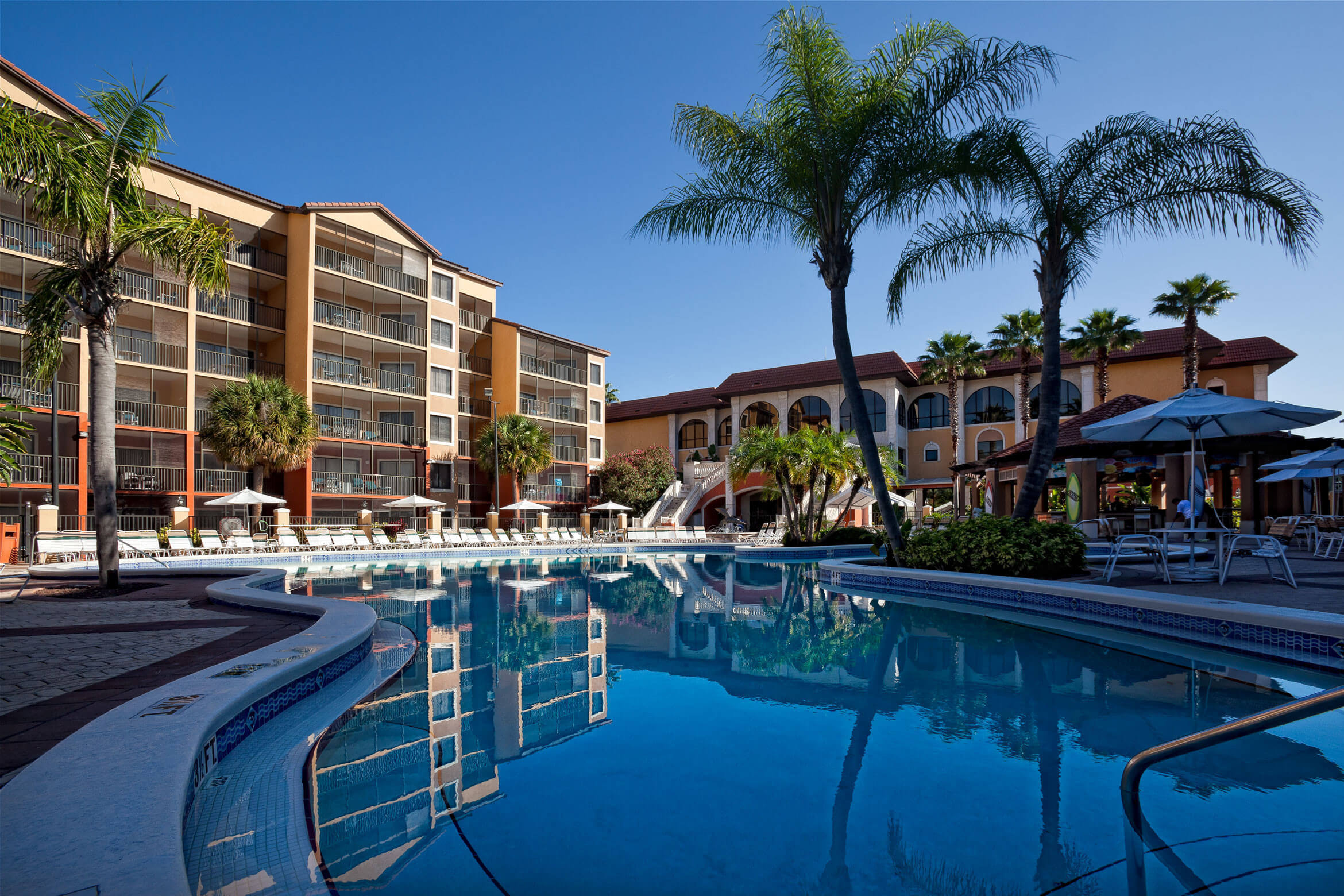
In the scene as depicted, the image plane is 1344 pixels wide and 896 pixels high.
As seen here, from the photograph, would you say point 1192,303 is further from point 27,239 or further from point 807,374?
point 27,239

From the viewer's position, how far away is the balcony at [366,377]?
30.4 m

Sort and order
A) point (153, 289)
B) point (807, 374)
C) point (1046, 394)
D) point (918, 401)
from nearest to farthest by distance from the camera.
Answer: point (1046, 394) < point (153, 289) < point (918, 401) < point (807, 374)

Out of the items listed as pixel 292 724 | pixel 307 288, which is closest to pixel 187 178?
pixel 307 288

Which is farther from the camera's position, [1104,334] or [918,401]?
[918,401]

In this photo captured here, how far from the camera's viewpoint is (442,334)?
3525cm

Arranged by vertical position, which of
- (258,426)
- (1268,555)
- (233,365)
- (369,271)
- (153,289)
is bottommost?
(1268,555)

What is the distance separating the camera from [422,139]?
16.6m

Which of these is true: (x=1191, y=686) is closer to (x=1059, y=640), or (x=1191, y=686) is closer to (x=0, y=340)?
(x=1059, y=640)

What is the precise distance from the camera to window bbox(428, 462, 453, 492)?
33.8 metres

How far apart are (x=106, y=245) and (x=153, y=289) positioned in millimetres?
19085

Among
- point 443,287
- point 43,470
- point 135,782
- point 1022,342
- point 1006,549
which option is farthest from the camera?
point 443,287

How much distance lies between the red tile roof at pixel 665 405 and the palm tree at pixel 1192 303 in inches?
937

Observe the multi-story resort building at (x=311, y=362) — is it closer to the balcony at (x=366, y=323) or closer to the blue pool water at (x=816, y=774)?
the balcony at (x=366, y=323)

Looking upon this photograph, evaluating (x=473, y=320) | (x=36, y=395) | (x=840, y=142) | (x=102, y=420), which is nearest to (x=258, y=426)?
(x=36, y=395)
